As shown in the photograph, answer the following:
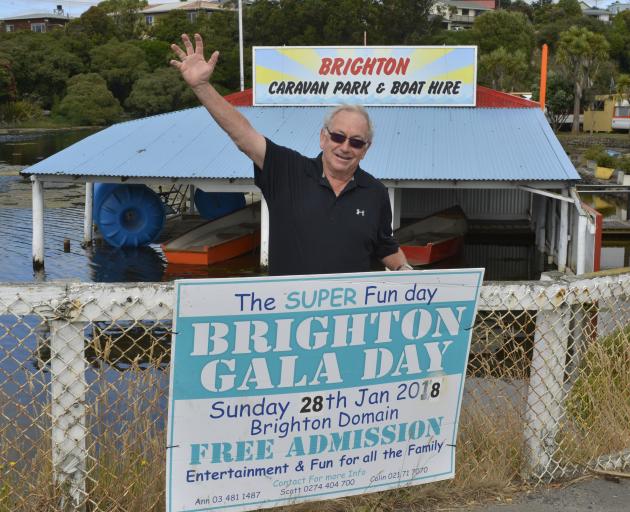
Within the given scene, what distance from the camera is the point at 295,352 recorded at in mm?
3885

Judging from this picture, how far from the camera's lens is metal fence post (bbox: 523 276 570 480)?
4598 mm

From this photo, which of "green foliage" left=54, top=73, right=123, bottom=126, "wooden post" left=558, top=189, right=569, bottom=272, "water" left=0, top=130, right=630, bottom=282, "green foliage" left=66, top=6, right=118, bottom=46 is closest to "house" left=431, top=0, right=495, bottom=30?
"green foliage" left=66, top=6, right=118, bottom=46

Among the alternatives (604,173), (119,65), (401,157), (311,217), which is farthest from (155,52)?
(311,217)

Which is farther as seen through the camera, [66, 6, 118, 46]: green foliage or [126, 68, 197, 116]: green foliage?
[66, 6, 118, 46]: green foliage

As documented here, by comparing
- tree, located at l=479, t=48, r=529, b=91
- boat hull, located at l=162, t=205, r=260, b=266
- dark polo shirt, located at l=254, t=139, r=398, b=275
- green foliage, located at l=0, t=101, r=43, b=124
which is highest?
tree, located at l=479, t=48, r=529, b=91

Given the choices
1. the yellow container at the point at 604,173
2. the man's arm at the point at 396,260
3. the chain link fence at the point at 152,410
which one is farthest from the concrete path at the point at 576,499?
the yellow container at the point at 604,173

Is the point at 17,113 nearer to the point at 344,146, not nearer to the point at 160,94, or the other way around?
the point at 160,94

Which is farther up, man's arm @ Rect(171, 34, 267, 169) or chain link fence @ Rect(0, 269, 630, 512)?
man's arm @ Rect(171, 34, 267, 169)

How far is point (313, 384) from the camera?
3.96 meters

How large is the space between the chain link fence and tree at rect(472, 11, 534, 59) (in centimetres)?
9271

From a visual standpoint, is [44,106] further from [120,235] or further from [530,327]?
[530,327]

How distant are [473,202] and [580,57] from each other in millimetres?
47104

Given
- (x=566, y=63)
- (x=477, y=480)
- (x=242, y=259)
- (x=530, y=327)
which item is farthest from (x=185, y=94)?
(x=477, y=480)

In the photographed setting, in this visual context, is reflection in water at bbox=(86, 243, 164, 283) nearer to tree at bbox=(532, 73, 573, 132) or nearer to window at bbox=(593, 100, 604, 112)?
tree at bbox=(532, 73, 573, 132)
